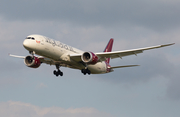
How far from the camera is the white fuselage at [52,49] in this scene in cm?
4491

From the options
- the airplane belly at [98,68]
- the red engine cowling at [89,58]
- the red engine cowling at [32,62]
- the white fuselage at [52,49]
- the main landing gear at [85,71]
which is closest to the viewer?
the white fuselage at [52,49]

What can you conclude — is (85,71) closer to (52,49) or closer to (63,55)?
(63,55)

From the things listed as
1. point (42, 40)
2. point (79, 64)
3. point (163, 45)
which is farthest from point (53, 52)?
point (163, 45)

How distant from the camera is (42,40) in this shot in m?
45.4

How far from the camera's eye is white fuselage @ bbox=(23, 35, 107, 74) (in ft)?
147

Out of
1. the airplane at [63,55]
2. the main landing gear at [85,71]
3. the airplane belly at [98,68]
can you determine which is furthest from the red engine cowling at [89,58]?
the airplane belly at [98,68]

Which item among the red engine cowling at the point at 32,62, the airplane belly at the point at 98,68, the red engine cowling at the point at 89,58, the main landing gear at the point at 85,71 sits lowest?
the main landing gear at the point at 85,71

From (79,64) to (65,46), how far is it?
3.79 meters

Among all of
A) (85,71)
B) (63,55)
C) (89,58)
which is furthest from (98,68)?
(63,55)

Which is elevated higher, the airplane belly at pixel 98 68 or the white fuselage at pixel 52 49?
the white fuselage at pixel 52 49

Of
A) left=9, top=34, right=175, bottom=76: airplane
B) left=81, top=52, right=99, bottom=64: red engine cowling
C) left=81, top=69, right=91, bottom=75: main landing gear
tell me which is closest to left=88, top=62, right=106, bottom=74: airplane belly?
left=9, top=34, right=175, bottom=76: airplane

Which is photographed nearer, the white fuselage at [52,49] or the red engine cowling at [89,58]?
the white fuselage at [52,49]

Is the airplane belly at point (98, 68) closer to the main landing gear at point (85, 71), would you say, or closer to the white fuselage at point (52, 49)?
the main landing gear at point (85, 71)

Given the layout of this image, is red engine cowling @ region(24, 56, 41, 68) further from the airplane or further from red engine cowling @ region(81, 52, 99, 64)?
red engine cowling @ region(81, 52, 99, 64)
